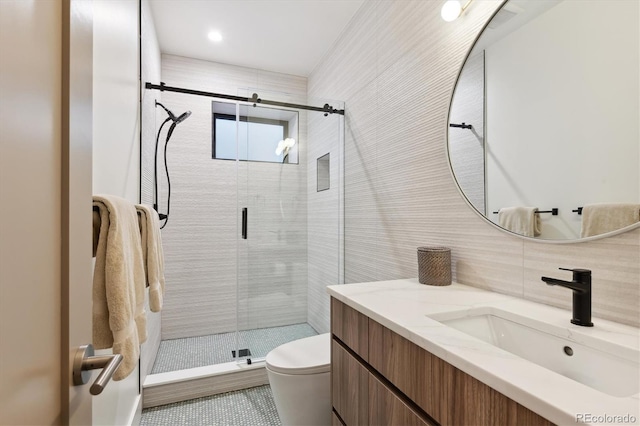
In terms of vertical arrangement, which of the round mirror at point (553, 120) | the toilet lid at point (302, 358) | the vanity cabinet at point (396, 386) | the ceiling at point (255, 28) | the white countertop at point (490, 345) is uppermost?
the ceiling at point (255, 28)

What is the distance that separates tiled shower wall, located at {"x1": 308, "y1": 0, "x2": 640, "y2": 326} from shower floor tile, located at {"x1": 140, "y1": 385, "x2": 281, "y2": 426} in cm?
77

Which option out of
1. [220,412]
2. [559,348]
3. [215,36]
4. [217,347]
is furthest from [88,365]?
[215,36]

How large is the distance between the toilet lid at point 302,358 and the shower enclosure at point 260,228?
644 millimetres

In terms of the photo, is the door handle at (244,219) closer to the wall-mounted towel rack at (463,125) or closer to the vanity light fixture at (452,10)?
the wall-mounted towel rack at (463,125)

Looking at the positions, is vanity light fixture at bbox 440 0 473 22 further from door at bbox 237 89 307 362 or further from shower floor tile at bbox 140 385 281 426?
shower floor tile at bbox 140 385 281 426

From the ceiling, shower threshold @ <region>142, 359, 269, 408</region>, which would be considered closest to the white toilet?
shower threshold @ <region>142, 359, 269, 408</region>

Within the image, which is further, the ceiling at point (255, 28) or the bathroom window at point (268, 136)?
the bathroom window at point (268, 136)

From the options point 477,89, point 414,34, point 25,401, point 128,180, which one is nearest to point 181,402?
point 128,180

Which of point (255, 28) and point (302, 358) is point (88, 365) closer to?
point (302, 358)

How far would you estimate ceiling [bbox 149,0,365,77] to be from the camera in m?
2.16

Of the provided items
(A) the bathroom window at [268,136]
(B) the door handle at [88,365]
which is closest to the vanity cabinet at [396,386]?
(B) the door handle at [88,365]

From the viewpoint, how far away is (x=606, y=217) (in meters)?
0.86

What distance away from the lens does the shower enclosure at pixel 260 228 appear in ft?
7.75

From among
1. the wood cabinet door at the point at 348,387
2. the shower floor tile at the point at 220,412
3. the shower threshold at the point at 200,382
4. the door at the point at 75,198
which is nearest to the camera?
the door at the point at 75,198
